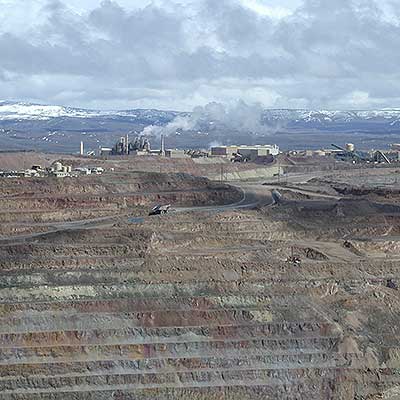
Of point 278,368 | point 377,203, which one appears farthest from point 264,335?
point 377,203

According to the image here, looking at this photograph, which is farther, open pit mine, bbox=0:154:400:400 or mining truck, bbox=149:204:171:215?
mining truck, bbox=149:204:171:215

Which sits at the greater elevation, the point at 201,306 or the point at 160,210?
the point at 160,210

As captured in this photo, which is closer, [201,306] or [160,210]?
[201,306]

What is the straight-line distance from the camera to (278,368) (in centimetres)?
4725

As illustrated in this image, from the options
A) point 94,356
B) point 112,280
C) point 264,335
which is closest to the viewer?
point 94,356

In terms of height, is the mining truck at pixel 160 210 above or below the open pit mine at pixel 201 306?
above

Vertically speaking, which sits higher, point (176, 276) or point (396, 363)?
point (176, 276)

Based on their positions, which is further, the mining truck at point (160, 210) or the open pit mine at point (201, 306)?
the mining truck at point (160, 210)

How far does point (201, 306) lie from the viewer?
168ft

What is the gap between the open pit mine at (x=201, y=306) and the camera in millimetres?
45625

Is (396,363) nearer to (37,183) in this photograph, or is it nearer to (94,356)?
(94,356)

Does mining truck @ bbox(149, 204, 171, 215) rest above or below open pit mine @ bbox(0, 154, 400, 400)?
above

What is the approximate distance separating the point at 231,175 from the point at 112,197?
48182 mm

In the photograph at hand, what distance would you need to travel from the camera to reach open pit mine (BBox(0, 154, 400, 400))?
45.6 metres
